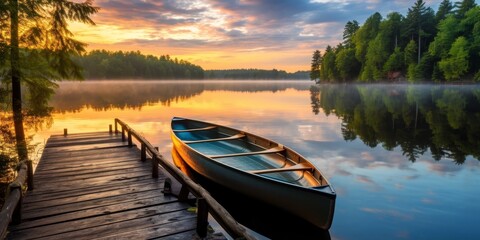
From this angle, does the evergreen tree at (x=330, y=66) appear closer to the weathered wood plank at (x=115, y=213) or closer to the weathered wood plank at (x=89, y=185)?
the weathered wood plank at (x=89, y=185)

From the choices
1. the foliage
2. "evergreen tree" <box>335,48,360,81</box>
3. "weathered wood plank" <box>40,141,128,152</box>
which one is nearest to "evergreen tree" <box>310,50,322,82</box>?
"evergreen tree" <box>335,48,360,81</box>

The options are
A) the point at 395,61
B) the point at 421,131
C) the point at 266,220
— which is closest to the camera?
the point at 266,220

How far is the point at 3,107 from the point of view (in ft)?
35.4

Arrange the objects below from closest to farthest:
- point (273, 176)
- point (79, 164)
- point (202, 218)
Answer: point (202, 218) → point (273, 176) → point (79, 164)

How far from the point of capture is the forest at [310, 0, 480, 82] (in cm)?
5950

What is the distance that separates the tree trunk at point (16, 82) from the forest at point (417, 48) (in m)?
66.5

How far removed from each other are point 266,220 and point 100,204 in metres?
3.49

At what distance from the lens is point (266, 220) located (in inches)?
274

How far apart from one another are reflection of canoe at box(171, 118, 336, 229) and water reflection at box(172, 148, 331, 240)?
475mm

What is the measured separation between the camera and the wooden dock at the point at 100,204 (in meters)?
4.64

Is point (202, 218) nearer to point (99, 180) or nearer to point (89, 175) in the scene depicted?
point (99, 180)

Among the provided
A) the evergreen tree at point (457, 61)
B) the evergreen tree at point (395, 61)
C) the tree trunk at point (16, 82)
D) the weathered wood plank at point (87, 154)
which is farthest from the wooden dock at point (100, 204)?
the evergreen tree at point (395, 61)

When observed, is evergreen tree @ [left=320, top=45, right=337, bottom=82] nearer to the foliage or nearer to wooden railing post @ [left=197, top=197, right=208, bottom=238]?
the foliage

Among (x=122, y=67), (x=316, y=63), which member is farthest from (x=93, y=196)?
(x=122, y=67)
